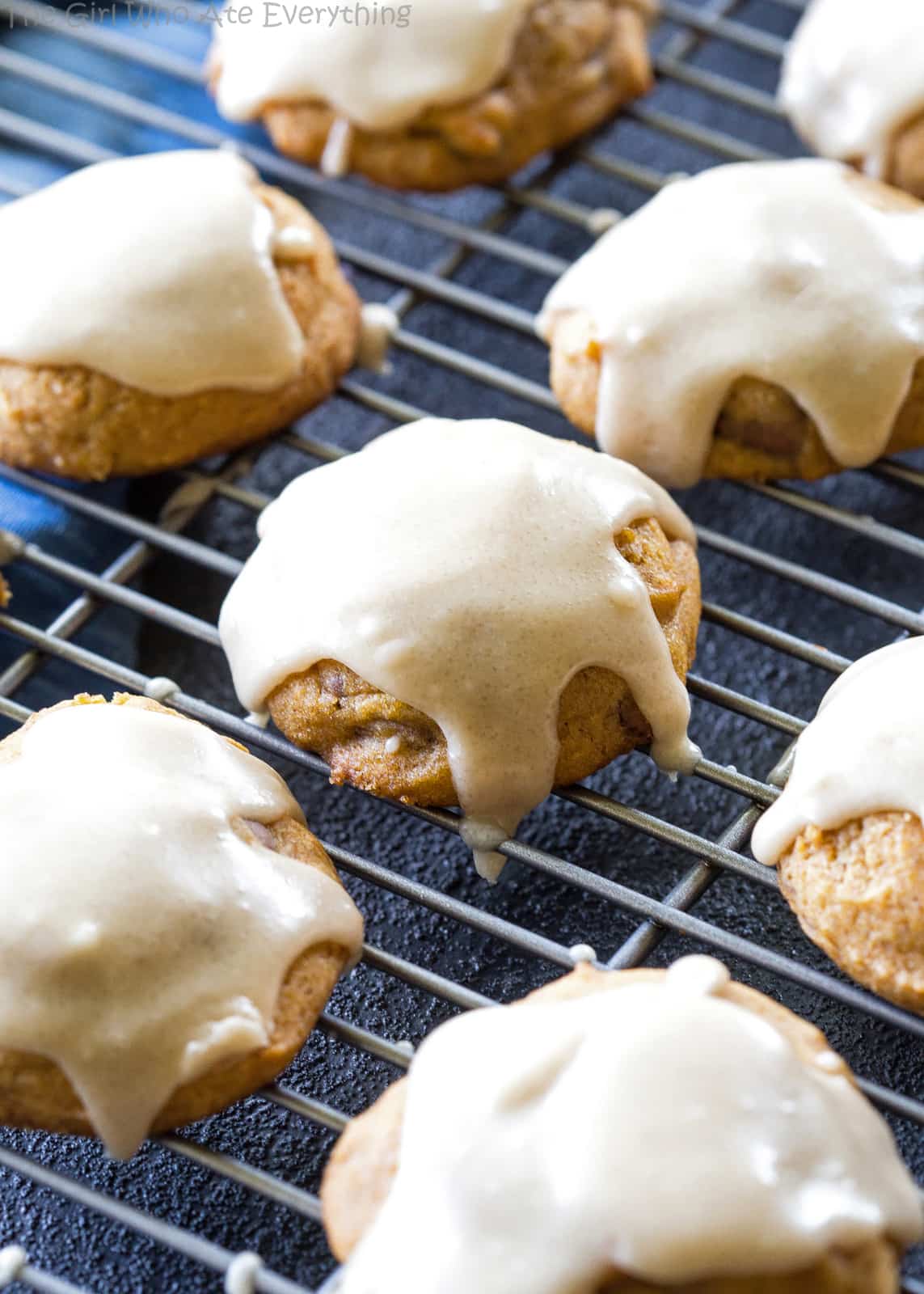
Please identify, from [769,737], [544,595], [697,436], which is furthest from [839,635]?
[544,595]

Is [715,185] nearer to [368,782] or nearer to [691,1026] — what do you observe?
[368,782]

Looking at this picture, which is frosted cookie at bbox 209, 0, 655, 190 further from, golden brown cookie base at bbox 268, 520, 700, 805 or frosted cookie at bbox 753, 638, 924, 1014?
frosted cookie at bbox 753, 638, 924, 1014

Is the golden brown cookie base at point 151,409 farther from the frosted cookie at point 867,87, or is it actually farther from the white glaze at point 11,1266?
the white glaze at point 11,1266

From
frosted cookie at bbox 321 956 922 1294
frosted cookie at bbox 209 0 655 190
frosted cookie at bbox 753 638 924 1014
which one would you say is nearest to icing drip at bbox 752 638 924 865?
frosted cookie at bbox 753 638 924 1014

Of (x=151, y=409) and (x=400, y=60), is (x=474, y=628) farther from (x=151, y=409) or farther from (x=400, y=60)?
(x=400, y=60)

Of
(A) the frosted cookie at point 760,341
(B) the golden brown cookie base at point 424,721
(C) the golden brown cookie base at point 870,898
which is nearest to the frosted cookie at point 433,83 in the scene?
(A) the frosted cookie at point 760,341

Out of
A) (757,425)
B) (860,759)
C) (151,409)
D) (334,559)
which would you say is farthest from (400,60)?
(860,759)
